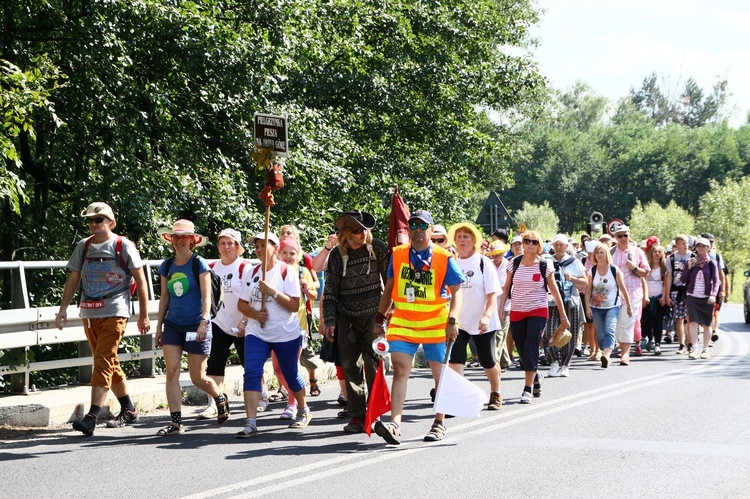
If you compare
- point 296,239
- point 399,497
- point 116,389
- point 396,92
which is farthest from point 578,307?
point 396,92

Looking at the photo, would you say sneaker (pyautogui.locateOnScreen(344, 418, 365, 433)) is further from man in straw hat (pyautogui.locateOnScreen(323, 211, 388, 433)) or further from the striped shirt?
the striped shirt

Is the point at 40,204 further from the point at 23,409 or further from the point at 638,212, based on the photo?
the point at 638,212

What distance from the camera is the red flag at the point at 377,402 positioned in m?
8.02

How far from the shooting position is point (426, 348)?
327 inches

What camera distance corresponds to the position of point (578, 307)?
1402 cm

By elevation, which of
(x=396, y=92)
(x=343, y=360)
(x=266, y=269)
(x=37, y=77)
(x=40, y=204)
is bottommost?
(x=343, y=360)

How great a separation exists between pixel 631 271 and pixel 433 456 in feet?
30.6

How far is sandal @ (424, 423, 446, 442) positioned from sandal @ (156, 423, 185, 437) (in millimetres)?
2140

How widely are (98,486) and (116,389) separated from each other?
8.31ft

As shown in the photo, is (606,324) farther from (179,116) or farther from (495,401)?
(179,116)

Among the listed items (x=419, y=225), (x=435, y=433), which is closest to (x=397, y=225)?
(x=419, y=225)

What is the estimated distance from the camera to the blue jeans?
47.9ft

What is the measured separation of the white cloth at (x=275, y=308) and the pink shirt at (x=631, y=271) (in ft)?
27.8

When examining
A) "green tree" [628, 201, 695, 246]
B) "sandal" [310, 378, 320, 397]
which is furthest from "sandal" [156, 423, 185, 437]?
"green tree" [628, 201, 695, 246]
